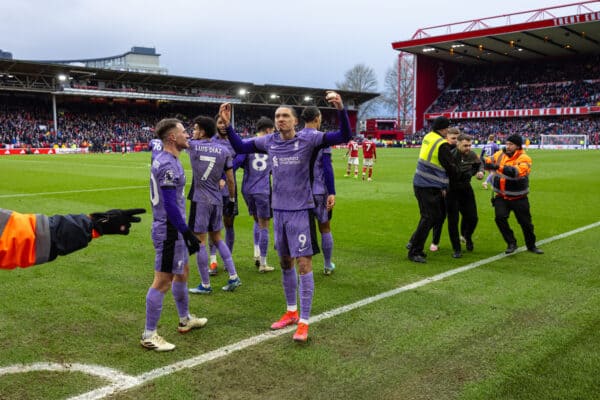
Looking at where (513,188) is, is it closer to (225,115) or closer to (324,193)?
(324,193)

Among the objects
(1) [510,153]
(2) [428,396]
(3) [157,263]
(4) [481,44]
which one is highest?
(4) [481,44]

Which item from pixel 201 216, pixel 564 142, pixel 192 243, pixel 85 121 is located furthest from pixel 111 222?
pixel 85 121

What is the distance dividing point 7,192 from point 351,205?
1093 cm

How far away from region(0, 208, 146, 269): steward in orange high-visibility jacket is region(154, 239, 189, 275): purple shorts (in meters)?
2.15

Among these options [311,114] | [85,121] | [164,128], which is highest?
[85,121]

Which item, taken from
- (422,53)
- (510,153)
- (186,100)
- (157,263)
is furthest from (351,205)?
(422,53)

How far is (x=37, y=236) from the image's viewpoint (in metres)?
2.02

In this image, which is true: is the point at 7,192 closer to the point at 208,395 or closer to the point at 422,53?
the point at 208,395

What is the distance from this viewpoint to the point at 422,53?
6366 cm

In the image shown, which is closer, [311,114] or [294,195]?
[294,195]

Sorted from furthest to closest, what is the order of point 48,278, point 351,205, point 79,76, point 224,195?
point 79,76 → point 351,205 → point 224,195 → point 48,278

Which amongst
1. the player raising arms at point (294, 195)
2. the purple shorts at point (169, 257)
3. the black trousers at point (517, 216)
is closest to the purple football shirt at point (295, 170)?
the player raising arms at point (294, 195)

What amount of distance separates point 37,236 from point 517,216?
24.7 ft

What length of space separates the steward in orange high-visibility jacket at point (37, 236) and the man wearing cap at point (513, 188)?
707cm
